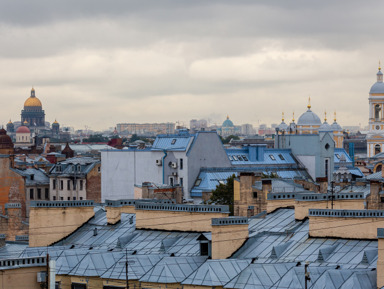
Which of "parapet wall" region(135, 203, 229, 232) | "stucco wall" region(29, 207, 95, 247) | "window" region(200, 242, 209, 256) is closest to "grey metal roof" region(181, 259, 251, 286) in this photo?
"window" region(200, 242, 209, 256)

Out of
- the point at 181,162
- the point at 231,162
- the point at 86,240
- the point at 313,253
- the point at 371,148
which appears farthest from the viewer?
the point at 371,148

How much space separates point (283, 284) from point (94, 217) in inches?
614

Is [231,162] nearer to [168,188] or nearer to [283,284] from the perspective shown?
[168,188]

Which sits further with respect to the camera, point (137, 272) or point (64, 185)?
point (64, 185)

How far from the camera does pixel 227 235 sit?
39875mm

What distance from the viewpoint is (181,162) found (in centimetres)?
8794

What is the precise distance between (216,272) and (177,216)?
6957mm

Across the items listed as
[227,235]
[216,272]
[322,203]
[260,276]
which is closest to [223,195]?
[322,203]

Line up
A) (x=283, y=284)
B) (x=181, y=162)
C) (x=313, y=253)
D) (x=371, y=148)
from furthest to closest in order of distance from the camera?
(x=371, y=148) → (x=181, y=162) → (x=313, y=253) → (x=283, y=284)

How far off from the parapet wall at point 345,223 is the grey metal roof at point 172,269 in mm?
4057

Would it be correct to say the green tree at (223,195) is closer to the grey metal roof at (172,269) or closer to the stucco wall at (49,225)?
the stucco wall at (49,225)

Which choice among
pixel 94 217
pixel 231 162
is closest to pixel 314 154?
pixel 231 162

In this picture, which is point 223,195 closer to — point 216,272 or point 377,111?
point 216,272

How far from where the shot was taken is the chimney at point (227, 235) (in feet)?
129
